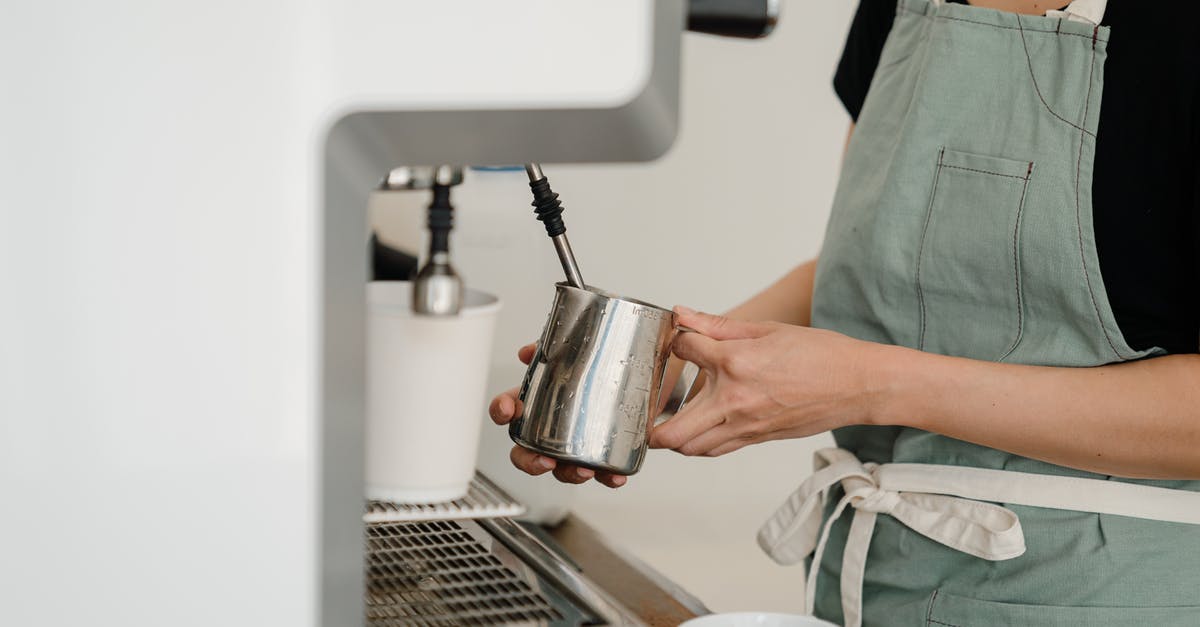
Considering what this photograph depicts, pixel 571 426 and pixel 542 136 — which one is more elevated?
pixel 542 136

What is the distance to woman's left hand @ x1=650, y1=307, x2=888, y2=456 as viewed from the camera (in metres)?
0.77

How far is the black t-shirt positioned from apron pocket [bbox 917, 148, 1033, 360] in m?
0.06

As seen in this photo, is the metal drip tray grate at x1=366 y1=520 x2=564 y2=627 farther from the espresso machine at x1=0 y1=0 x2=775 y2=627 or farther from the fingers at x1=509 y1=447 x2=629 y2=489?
the espresso machine at x1=0 y1=0 x2=775 y2=627

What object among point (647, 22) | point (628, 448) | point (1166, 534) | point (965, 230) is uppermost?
point (647, 22)

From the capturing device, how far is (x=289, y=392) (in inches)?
16.7

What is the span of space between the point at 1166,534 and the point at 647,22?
2.18ft

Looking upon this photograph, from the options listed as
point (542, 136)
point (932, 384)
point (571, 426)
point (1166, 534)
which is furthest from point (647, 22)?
point (1166, 534)

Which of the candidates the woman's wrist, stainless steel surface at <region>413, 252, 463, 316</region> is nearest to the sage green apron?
the woman's wrist

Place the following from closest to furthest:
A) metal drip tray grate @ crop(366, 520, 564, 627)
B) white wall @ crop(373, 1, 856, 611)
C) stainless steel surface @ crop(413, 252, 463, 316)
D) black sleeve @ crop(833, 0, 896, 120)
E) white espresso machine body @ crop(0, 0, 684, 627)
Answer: white espresso machine body @ crop(0, 0, 684, 627) < stainless steel surface @ crop(413, 252, 463, 316) < metal drip tray grate @ crop(366, 520, 564, 627) < black sleeve @ crop(833, 0, 896, 120) < white wall @ crop(373, 1, 856, 611)

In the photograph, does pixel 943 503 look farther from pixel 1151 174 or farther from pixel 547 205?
pixel 547 205

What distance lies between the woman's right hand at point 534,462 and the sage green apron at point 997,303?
0.30 m

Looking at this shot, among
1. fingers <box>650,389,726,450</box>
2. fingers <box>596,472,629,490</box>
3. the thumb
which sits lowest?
fingers <box>596,472,629,490</box>

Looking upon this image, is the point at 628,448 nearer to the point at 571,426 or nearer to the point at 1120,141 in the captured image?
the point at 571,426

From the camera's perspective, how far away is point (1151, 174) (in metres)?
0.81
